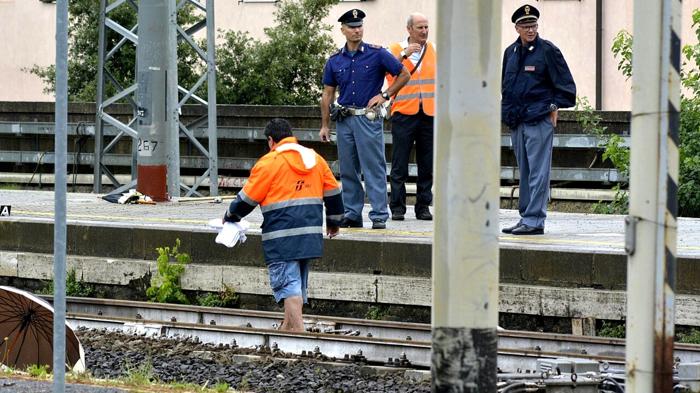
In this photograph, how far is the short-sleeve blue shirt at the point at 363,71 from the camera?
13938 millimetres

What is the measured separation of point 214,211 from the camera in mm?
17984

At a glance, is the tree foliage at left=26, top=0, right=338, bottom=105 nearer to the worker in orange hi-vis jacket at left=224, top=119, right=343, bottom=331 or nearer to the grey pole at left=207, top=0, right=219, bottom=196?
the grey pole at left=207, top=0, right=219, bottom=196

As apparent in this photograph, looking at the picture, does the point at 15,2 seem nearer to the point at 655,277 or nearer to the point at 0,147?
the point at 0,147

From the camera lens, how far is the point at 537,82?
43.5 ft

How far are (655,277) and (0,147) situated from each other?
79.7 ft

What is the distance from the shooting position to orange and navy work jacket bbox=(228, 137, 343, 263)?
1138 centimetres

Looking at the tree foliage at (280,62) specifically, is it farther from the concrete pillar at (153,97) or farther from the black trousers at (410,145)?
the black trousers at (410,145)

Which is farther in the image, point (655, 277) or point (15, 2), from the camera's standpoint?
point (15, 2)

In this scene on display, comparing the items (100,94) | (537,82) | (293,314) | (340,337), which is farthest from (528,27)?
(100,94)

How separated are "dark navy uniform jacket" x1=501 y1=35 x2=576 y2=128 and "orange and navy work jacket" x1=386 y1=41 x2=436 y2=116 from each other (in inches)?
50.8

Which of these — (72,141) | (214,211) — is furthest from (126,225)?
(72,141)

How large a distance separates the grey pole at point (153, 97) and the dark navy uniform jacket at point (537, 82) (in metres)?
6.62

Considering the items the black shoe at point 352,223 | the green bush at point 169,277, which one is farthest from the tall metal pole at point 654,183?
the green bush at point 169,277

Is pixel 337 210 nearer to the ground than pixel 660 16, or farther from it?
nearer to the ground
